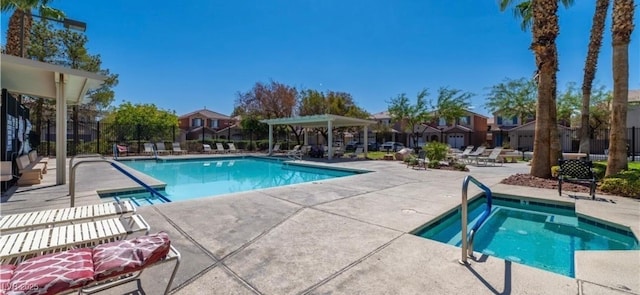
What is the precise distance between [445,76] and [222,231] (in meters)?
30.7

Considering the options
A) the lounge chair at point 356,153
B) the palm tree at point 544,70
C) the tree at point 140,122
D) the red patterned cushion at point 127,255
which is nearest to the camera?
the red patterned cushion at point 127,255

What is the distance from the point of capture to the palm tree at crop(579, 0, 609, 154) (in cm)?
1149

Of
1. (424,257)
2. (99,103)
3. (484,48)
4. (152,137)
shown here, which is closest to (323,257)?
(424,257)

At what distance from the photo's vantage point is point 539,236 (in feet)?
16.7

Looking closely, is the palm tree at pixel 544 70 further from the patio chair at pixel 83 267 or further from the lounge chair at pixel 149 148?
the lounge chair at pixel 149 148

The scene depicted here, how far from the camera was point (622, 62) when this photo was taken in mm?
7543

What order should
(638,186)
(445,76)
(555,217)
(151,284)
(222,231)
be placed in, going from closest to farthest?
(151,284) → (222,231) → (555,217) → (638,186) → (445,76)

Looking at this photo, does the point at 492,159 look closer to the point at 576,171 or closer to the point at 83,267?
the point at 576,171

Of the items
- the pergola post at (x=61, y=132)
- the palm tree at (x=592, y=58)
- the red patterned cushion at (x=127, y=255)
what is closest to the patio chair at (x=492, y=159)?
the palm tree at (x=592, y=58)

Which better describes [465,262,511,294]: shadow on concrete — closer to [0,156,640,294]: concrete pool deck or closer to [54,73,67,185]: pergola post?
[0,156,640,294]: concrete pool deck

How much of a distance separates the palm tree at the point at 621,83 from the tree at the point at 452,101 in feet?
76.0

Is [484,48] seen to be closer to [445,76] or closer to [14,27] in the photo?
[445,76]

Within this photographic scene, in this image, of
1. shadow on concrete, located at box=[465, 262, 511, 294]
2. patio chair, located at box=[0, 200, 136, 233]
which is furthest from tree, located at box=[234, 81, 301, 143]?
shadow on concrete, located at box=[465, 262, 511, 294]

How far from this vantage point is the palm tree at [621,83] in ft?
24.7
